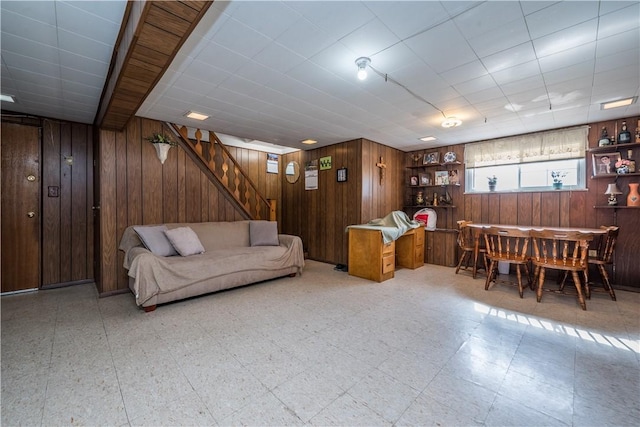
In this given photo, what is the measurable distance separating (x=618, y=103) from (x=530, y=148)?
130 centimetres

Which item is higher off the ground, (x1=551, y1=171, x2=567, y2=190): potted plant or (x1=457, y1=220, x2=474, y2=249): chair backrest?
(x1=551, y1=171, x2=567, y2=190): potted plant

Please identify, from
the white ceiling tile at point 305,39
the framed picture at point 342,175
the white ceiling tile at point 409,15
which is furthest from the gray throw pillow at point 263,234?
the white ceiling tile at point 409,15

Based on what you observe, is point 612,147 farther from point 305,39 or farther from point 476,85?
point 305,39

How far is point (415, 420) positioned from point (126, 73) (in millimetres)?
3183

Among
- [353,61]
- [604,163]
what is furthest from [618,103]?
[353,61]

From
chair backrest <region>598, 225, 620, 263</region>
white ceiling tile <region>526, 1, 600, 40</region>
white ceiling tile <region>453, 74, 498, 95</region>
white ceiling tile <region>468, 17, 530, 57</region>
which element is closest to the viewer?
white ceiling tile <region>526, 1, 600, 40</region>

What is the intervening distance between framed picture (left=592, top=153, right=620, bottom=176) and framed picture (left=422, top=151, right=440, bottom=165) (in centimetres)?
234

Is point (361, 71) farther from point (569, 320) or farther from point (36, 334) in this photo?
point (36, 334)

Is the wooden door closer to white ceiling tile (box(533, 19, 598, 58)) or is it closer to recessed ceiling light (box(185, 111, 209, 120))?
recessed ceiling light (box(185, 111, 209, 120))

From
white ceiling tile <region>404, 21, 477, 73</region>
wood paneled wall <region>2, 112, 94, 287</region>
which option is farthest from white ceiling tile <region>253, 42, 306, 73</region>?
wood paneled wall <region>2, 112, 94, 287</region>

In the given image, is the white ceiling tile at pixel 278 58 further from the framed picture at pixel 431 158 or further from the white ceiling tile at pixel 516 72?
the framed picture at pixel 431 158

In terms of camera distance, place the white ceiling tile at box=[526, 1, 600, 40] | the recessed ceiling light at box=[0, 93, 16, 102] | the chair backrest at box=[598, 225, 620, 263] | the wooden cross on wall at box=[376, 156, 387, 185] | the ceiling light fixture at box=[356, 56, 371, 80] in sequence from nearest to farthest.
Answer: the white ceiling tile at box=[526, 1, 600, 40] < the ceiling light fixture at box=[356, 56, 371, 80] < the recessed ceiling light at box=[0, 93, 16, 102] < the chair backrest at box=[598, 225, 620, 263] < the wooden cross on wall at box=[376, 156, 387, 185]

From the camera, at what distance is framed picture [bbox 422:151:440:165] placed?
568 centimetres

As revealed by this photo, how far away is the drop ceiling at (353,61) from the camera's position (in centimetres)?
183
